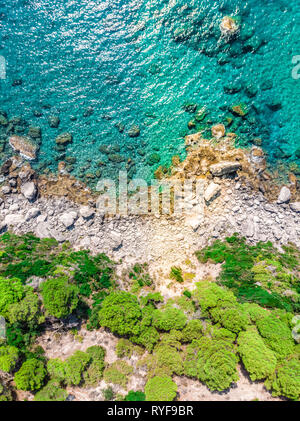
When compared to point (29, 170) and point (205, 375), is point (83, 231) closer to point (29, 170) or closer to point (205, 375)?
point (29, 170)

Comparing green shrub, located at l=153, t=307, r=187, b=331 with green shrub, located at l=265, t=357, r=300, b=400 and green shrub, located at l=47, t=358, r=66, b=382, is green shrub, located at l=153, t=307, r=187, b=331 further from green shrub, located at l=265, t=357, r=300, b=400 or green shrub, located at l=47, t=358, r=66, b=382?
green shrub, located at l=47, t=358, r=66, b=382

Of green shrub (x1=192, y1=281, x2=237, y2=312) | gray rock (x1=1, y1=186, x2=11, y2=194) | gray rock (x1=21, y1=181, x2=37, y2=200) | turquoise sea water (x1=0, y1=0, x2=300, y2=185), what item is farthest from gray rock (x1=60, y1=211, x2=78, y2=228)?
green shrub (x1=192, y1=281, x2=237, y2=312)

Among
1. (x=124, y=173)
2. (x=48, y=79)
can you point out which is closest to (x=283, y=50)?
(x=124, y=173)

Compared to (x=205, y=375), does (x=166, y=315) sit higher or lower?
higher

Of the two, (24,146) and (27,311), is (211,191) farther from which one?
(24,146)

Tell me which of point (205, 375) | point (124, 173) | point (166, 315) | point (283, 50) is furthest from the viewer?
point (124, 173)

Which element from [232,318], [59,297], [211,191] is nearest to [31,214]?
[59,297]
